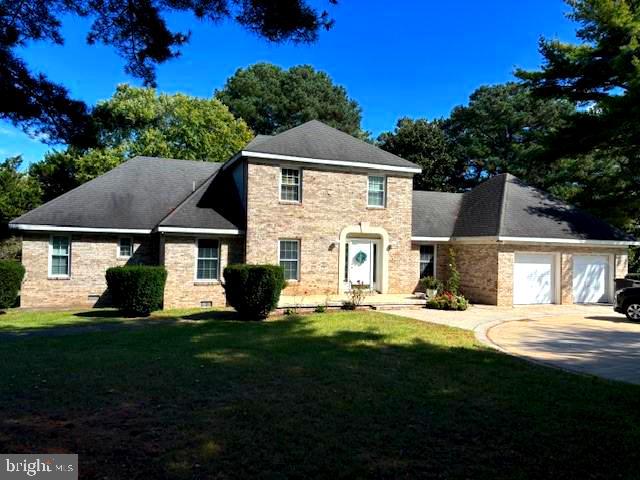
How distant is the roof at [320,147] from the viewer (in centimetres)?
1888

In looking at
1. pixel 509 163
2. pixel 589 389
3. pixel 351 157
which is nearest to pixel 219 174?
pixel 351 157

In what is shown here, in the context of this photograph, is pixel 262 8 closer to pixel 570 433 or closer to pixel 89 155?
pixel 570 433

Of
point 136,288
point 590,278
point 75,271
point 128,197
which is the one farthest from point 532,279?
point 75,271

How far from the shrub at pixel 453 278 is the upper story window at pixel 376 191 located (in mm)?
4148

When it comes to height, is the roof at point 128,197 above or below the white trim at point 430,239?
above

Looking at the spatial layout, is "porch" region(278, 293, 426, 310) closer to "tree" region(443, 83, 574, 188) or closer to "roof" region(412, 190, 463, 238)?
"roof" region(412, 190, 463, 238)

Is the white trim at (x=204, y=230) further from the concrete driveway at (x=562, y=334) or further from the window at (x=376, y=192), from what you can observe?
the concrete driveway at (x=562, y=334)

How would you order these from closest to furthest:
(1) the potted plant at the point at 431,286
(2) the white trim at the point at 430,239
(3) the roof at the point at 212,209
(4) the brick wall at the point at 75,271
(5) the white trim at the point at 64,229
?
(5) the white trim at the point at 64,229 → (3) the roof at the point at 212,209 → (4) the brick wall at the point at 75,271 → (1) the potted plant at the point at 431,286 → (2) the white trim at the point at 430,239

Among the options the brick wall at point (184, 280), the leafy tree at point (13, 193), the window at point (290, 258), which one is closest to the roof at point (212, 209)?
the brick wall at point (184, 280)

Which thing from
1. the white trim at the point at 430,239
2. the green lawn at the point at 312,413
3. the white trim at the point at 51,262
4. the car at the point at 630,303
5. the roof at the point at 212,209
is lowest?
the green lawn at the point at 312,413

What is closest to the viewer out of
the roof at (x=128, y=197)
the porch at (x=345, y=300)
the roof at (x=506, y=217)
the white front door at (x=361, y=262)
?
the porch at (x=345, y=300)

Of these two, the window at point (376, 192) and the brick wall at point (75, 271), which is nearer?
the brick wall at point (75, 271)

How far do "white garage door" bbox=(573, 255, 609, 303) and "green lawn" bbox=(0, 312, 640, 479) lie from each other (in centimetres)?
1343

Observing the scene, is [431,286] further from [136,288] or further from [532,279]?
[136,288]
